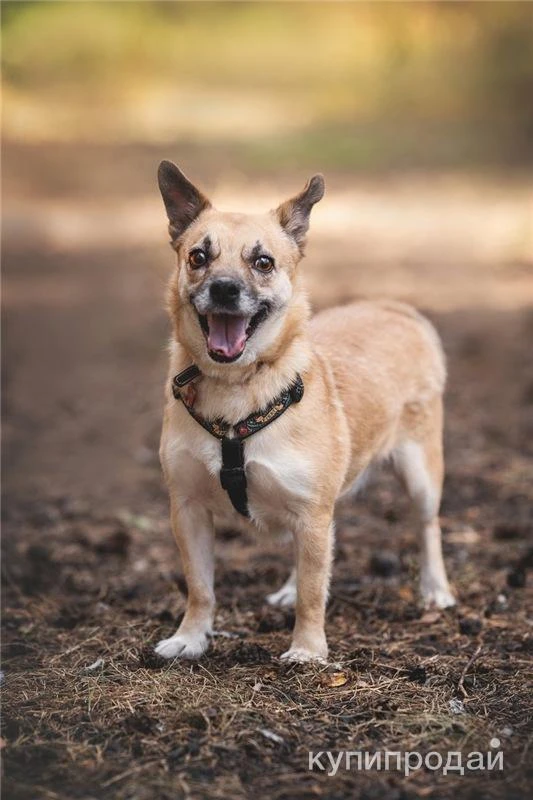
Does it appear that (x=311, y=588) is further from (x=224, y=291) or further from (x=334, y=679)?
(x=224, y=291)

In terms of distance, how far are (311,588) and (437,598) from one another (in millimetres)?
1212

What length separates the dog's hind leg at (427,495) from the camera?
5.79m

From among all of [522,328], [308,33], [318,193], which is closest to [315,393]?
[318,193]

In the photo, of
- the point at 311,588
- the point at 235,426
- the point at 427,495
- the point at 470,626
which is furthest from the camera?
the point at 427,495

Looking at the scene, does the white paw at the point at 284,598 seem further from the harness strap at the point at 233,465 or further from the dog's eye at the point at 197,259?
the dog's eye at the point at 197,259

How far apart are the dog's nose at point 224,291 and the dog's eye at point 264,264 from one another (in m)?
0.27

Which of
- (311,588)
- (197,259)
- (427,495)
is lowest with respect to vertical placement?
(311,588)

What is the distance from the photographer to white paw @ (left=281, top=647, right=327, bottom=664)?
4617 millimetres

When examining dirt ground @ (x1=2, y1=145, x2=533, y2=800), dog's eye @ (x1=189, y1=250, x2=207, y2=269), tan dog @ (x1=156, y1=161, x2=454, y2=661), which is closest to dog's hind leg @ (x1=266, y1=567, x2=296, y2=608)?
dirt ground @ (x1=2, y1=145, x2=533, y2=800)

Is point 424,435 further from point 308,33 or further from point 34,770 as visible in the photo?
point 308,33

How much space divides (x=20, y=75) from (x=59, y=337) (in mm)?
6788

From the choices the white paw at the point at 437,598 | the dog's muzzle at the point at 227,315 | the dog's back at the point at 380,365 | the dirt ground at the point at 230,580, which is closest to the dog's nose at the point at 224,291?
the dog's muzzle at the point at 227,315

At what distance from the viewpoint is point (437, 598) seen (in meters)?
5.74

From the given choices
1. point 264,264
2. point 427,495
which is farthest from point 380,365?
point 264,264
